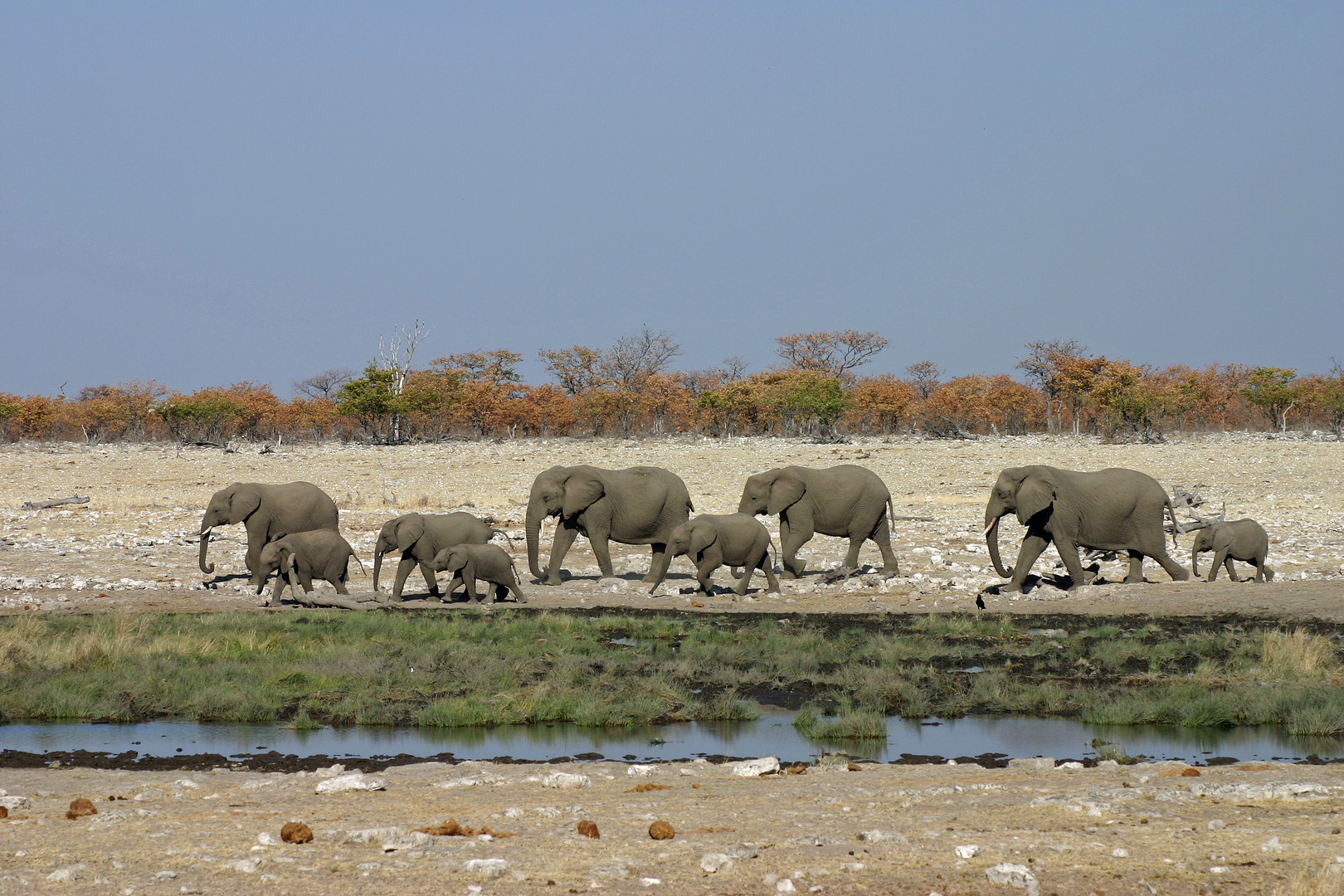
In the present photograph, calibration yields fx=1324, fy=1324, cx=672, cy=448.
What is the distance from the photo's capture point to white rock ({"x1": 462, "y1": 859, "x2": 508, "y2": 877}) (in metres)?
5.79

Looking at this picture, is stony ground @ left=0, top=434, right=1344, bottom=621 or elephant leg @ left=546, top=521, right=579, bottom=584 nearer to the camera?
stony ground @ left=0, top=434, right=1344, bottom=621

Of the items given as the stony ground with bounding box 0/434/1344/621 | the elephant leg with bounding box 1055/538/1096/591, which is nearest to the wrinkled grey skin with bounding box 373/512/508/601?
the stony ground with bounding box 0/434/1344/621

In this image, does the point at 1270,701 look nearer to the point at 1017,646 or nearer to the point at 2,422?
the point at 1017,646

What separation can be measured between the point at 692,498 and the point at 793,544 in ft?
38.6

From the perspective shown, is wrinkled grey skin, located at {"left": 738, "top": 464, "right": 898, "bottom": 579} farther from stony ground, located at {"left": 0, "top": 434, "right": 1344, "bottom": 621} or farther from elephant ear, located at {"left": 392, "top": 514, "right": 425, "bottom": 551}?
elephant ear, located at {"left": 392, "top": 514, "right": 425, "bottom": 551}

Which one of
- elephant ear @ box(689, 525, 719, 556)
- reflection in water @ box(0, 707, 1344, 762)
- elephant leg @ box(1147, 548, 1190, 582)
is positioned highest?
elephant ear @ box(689, 525, 719, 556)

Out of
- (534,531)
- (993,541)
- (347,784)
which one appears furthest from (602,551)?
(347,784)

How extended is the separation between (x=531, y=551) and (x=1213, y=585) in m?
9.65

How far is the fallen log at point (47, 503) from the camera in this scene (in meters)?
28.2

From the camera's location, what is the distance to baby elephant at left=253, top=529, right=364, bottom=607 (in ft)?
57.3

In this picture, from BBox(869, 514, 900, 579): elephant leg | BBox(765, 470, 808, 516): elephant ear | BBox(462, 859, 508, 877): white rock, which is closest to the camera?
BBox(462, 859, 508, 877): white rock

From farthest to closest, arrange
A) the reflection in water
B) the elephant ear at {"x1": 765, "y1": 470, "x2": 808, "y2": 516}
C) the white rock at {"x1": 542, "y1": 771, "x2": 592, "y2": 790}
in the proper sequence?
1. the elephant ear at {"x1": 765, "y1": 470, "x2": 808, "y2": 516}
2. the reflection in water
3. the white rock at {"x1": 542, "y1": 771, "x2": 592, "y2": 790}

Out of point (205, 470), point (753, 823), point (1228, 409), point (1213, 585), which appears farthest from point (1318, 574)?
point (1228, 409)

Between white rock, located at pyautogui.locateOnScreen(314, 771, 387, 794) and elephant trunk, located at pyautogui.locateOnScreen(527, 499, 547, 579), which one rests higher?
elephant trunk, located at pyautogui.locateOnScreen(527, 499, 547, 579)
